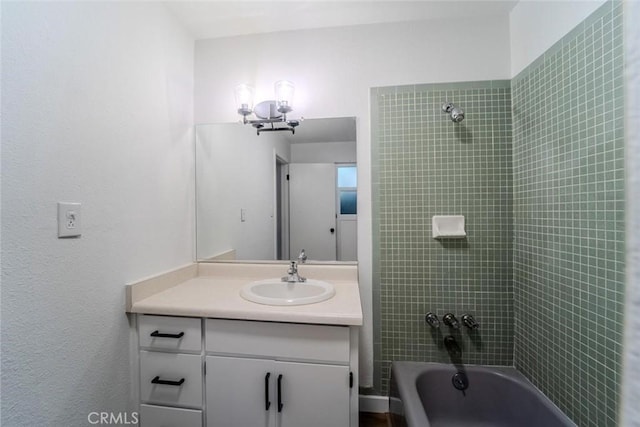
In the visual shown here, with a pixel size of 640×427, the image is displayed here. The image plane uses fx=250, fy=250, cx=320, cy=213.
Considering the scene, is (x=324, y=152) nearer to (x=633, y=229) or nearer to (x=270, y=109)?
(x=270, y=109)

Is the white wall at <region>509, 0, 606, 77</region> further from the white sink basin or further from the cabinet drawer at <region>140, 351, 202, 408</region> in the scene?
the cabinet drawer at <region>140, 351, 202, 408</region>

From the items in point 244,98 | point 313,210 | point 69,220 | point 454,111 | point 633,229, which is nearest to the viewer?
point 633,229

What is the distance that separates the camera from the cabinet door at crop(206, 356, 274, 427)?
106cm

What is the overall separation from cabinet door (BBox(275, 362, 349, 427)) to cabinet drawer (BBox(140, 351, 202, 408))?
1.22 feet

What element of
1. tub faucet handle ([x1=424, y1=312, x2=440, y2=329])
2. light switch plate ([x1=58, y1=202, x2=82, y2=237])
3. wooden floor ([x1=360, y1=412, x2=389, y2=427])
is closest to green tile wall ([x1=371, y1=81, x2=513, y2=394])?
tub faucet handle ([x1=424, y1=312, x2=440, y2=329])

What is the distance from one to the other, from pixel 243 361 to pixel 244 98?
4.63ft

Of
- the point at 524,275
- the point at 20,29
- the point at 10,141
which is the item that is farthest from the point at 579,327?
the point at 20,29

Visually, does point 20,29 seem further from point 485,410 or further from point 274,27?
point 485,410

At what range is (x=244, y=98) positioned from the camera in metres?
1.52

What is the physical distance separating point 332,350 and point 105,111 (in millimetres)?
1347

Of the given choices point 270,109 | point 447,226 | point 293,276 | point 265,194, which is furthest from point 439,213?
point 270,109

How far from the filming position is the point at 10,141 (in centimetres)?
74

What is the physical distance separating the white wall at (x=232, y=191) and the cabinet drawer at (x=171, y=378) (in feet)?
2.08

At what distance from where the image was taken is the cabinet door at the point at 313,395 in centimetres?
102
